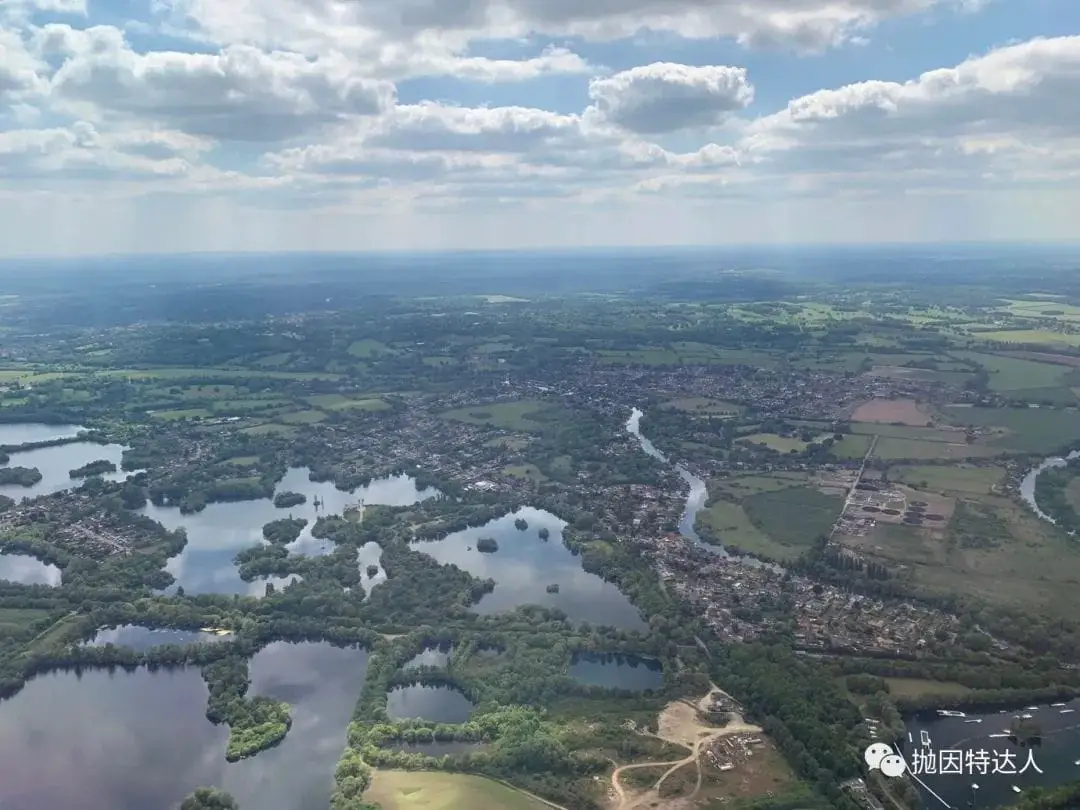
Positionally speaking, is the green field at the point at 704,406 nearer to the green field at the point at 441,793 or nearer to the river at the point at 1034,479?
the river at the point at 1034,479

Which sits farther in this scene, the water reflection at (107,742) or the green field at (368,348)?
the green field at (368,348)

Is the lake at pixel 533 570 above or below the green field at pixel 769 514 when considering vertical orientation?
below

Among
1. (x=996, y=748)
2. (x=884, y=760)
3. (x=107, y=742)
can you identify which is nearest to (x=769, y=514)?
(x=996, y=748)

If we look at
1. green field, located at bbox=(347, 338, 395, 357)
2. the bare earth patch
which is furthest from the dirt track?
green field, located at bbox=(347, 338, 395, 357)

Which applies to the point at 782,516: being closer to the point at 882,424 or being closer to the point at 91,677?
the point at 882,424

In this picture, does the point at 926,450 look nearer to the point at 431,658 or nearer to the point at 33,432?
the point at 431,658

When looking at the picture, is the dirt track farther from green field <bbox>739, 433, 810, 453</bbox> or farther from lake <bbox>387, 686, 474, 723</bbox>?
green field <bbox>739, 433, 810, 453</bbox>

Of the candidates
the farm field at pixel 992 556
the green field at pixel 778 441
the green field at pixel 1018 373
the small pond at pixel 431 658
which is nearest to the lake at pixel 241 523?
the small pond at pixel 431 658
